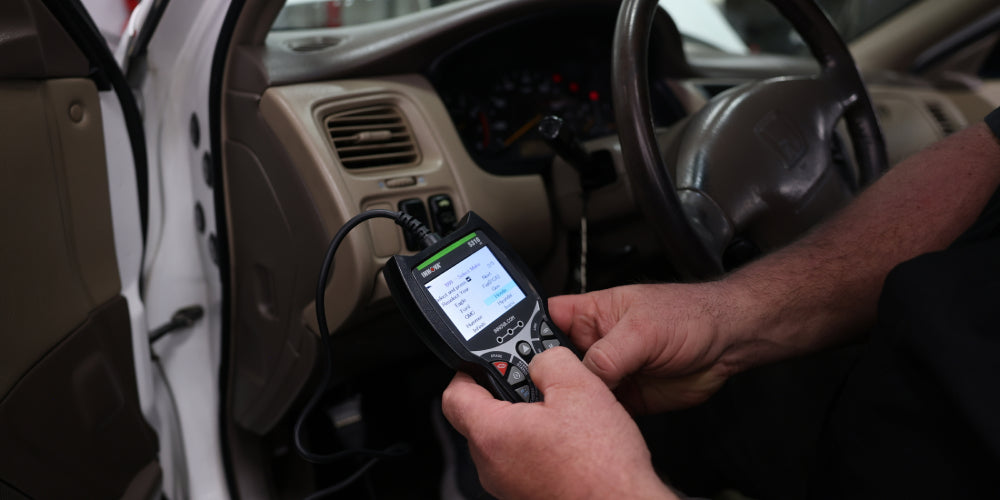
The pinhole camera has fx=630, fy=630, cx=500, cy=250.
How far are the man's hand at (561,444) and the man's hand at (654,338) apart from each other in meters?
0.07

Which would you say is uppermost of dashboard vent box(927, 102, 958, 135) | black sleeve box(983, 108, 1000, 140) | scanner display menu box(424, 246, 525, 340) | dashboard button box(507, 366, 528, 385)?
black sleeve box(983, 108, 1000, 140)

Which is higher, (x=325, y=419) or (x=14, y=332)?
(x=14, y=332)

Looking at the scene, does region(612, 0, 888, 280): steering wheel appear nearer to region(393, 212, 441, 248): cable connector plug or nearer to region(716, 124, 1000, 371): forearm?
region(716, 124, 1000, 371): forearm

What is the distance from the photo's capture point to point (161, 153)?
973 millimetres

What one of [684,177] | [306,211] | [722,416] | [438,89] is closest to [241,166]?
[306,211]

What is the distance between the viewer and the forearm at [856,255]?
69 cm

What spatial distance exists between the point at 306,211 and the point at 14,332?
1.04ft

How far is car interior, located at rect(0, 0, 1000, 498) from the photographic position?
2.17ft

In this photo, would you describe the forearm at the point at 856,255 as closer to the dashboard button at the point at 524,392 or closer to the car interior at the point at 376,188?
the car interior at the point at 376,188

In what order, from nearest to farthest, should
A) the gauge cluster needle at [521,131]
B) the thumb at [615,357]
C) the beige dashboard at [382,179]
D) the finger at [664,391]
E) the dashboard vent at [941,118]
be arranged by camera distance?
the thumb at [615,357], the finger at [664,391], the beige dashboard at [382,179], the gauge cluster needle at [521,131], the dashboard vent at [941,118]

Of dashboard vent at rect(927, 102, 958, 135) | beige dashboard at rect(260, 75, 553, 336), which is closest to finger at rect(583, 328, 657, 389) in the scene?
beige dashboard at rect(260, 75, 553, 336)

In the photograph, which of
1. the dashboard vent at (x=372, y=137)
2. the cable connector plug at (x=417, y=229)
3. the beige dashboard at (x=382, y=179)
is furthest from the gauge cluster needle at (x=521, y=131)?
the cable connector plug at (x=417, y=229)

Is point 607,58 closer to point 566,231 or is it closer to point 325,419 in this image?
point 566,231

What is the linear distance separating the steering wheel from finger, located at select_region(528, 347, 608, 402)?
23 centimetres
